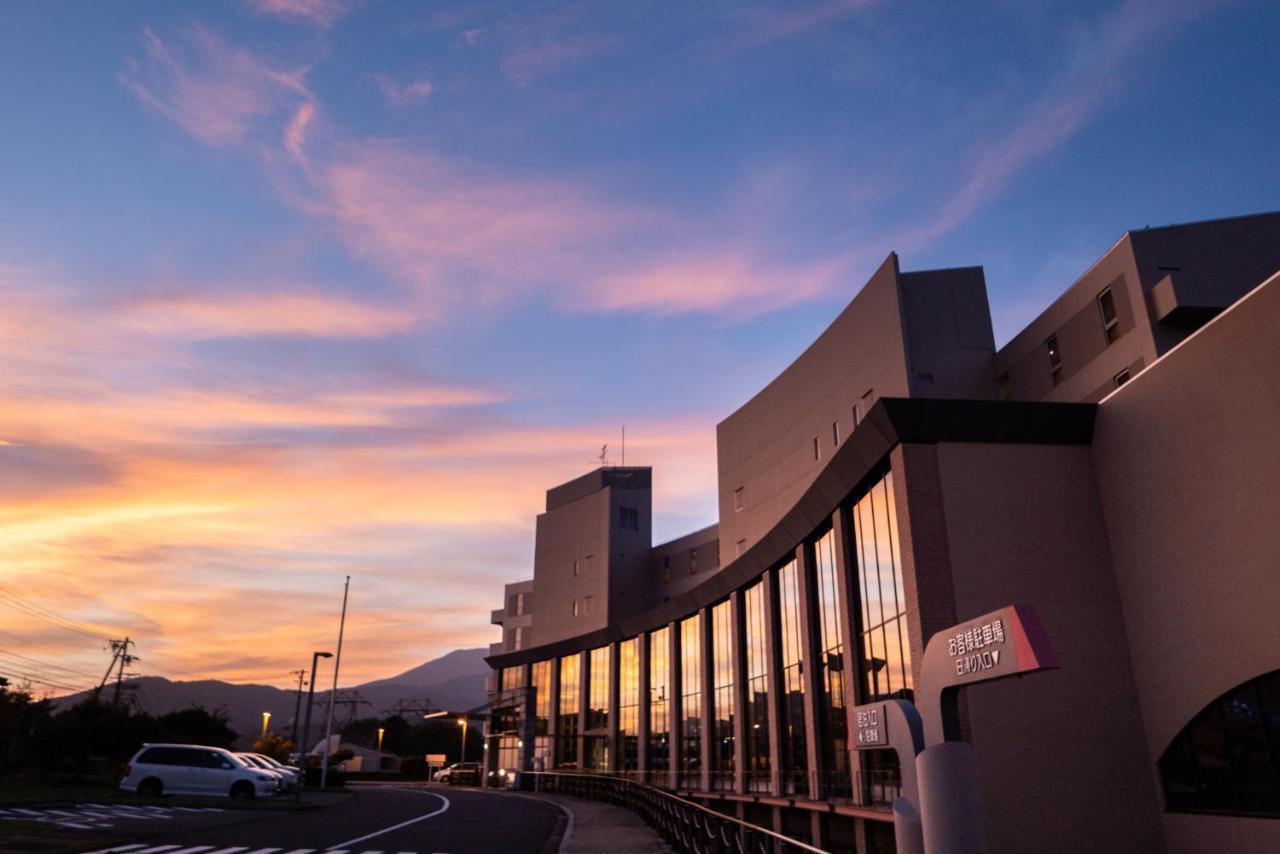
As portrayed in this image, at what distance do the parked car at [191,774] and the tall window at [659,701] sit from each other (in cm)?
2240

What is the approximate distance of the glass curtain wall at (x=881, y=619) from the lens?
71.2 ft

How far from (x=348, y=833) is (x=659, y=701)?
1192 inches

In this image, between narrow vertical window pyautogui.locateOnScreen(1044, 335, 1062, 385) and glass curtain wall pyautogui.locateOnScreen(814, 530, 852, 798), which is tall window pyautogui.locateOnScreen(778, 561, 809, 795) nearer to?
glass curtain wall pyautogui.locateOnScreen(814, 530, 852, 798)

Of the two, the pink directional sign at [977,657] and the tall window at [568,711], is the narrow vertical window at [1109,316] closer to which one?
the pink directional sign at [977,657]

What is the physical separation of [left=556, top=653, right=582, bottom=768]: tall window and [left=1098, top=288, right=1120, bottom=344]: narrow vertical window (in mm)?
43518

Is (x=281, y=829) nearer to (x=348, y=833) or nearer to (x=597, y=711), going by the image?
(x=348, y=833)

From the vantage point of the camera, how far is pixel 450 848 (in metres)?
18.5

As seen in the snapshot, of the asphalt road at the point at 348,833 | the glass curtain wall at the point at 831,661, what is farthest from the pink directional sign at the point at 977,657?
the glass curtain wall at the point at 831,661

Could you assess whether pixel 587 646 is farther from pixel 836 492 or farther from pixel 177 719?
pixel 836 492

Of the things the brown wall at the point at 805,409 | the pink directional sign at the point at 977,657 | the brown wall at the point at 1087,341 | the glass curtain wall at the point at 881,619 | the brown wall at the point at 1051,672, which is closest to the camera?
the pink directional sign at the point at 977,657

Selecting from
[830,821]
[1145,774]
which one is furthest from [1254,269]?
[830,821]

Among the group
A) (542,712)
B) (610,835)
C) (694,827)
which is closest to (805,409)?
(610,835)

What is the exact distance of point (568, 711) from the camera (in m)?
61.8

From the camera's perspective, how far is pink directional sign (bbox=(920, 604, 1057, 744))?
7.29 meters
